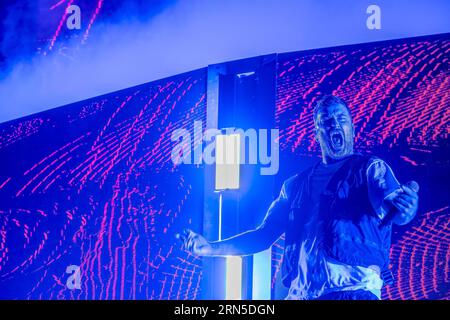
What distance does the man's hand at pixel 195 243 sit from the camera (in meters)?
2.94

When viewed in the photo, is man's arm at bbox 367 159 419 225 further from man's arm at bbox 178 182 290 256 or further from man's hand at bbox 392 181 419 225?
man's arm at bbox 178 182 290 256

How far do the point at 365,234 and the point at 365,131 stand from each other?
0.47m

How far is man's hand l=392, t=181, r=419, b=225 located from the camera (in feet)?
8.80

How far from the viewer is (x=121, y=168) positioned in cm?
307

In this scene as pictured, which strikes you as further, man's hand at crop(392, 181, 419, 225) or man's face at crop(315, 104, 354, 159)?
man's face at crop(315, 104, 354, 159)

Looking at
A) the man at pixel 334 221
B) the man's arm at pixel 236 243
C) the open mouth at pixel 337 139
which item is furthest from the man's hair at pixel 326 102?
the man's arm at pixel 236 243

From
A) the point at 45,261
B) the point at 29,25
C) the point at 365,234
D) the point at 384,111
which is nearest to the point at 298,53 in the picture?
the point at 384,111

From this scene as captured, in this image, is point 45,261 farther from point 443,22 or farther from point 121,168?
point 443,22

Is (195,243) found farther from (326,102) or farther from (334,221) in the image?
(326,102)

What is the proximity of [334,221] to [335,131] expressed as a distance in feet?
Answer: 1.39

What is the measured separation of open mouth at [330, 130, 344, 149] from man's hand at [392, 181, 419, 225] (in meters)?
0.34

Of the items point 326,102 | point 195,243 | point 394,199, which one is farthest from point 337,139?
point 195,243

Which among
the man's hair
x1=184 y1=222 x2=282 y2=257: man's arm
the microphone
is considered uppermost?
the man's hair

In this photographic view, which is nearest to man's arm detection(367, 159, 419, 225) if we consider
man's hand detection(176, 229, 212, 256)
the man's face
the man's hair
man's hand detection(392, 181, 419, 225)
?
man's hand detection(392, 181, 419, 225)
